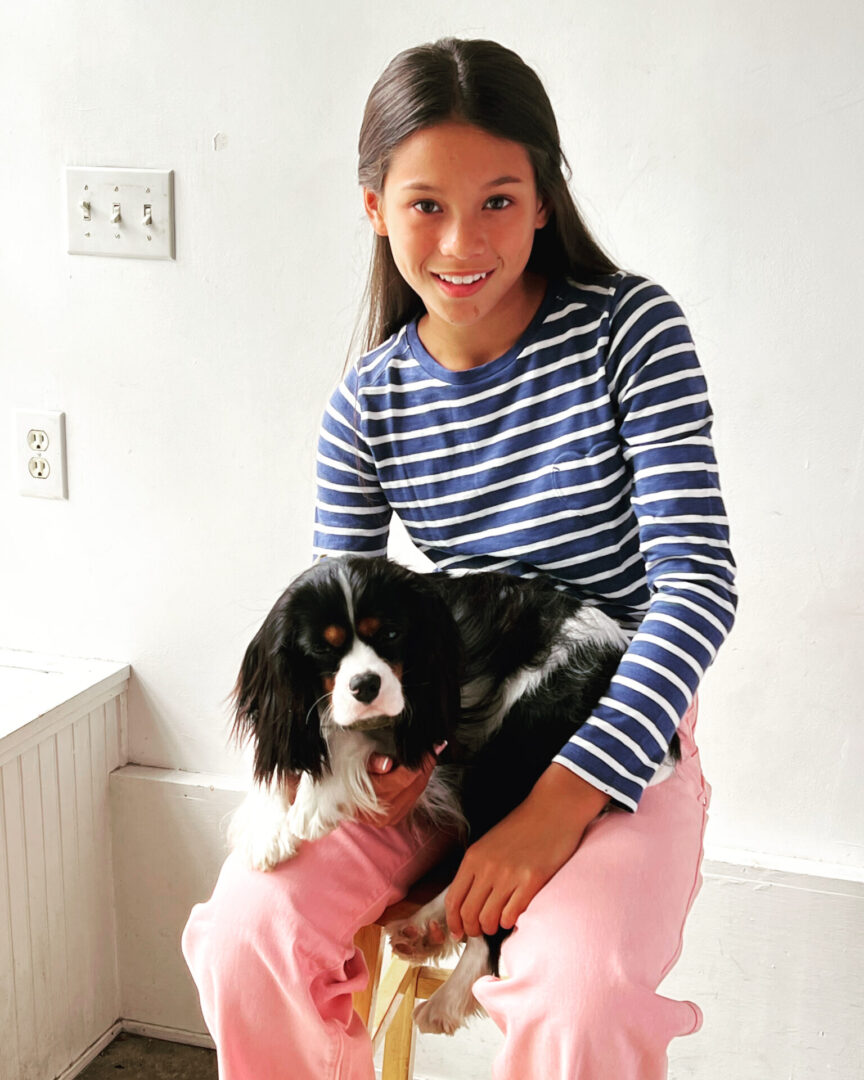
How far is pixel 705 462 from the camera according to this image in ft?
3.67

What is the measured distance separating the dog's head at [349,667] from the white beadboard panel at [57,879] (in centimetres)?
72

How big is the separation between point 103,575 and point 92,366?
345mm

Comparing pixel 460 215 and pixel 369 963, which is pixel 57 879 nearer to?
pixel 369 963

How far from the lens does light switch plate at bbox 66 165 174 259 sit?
1.69 meters

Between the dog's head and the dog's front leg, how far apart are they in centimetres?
4

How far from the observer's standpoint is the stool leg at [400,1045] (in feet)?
4.51

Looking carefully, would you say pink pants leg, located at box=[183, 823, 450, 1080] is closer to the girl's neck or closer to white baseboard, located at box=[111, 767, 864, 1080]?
the girl's neck

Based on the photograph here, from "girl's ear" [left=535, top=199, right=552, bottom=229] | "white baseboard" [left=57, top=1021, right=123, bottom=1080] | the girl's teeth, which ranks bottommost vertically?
"white baseboard" [left=57, top=1021, right=123, bottom=1080]

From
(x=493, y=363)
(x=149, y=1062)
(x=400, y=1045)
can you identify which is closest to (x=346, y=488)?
(x=493, y=363)

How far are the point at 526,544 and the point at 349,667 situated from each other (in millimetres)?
326

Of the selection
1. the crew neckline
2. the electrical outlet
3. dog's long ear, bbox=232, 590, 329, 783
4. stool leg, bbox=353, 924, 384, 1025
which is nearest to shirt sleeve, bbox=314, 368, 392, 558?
the crew neckline

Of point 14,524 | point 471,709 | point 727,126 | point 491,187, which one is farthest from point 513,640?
point 14,524

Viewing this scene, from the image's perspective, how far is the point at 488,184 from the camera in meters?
1.09

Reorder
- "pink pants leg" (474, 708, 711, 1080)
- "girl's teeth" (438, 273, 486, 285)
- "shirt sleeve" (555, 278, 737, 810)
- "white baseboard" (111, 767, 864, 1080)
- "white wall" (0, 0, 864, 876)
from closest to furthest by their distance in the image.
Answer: "pink pants leg" (474, 708, 711, 1080) → "shirt sleeve" (555, 278, 737, 810) → "girl's teeth" (438, 273, 486, 285) → "white wall" (0, 0, 864, 876) → "white baseboard" (111, 767, 864, 1080)
